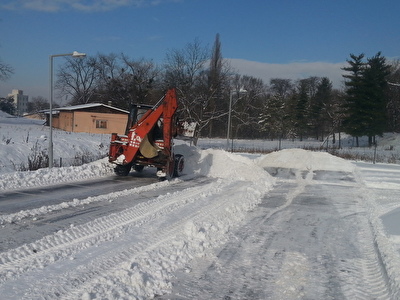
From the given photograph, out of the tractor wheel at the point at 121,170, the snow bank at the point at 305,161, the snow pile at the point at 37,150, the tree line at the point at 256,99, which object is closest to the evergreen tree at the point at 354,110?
the tree line at the point at 256,99

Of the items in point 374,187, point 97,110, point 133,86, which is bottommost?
point 374,187

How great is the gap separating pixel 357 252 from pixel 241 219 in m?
2.73

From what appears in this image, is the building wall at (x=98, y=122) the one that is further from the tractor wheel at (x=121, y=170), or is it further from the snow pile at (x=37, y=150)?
the tractor wheel at (x=121, y=170)

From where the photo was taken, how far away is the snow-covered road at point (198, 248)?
15.9 ft

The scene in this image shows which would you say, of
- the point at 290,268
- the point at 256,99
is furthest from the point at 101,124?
the point at 290,268

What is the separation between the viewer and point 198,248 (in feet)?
20.8

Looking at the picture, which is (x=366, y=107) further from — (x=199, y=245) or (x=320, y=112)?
(x=199, y=245)

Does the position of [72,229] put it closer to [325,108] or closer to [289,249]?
[289,249]

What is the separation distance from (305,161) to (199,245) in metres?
17.8

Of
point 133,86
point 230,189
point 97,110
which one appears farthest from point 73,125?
point 230,189

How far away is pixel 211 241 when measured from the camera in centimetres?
677

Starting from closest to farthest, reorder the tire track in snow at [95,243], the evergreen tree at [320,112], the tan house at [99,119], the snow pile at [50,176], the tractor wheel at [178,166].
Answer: the tire track in snow at [95,243], the snow pile at [50,176], the tractor wheel at [178,166], the tan house at [99,119], the evergreen tree at [320,112]

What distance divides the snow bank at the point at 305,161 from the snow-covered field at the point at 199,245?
351 inches

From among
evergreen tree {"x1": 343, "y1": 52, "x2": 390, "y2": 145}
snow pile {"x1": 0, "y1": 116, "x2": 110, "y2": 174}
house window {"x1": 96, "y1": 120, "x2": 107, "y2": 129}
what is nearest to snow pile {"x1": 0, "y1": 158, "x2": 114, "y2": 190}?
snow pile {"x1": 0, "y1": 116, "x2": 110, "y2": 174}
